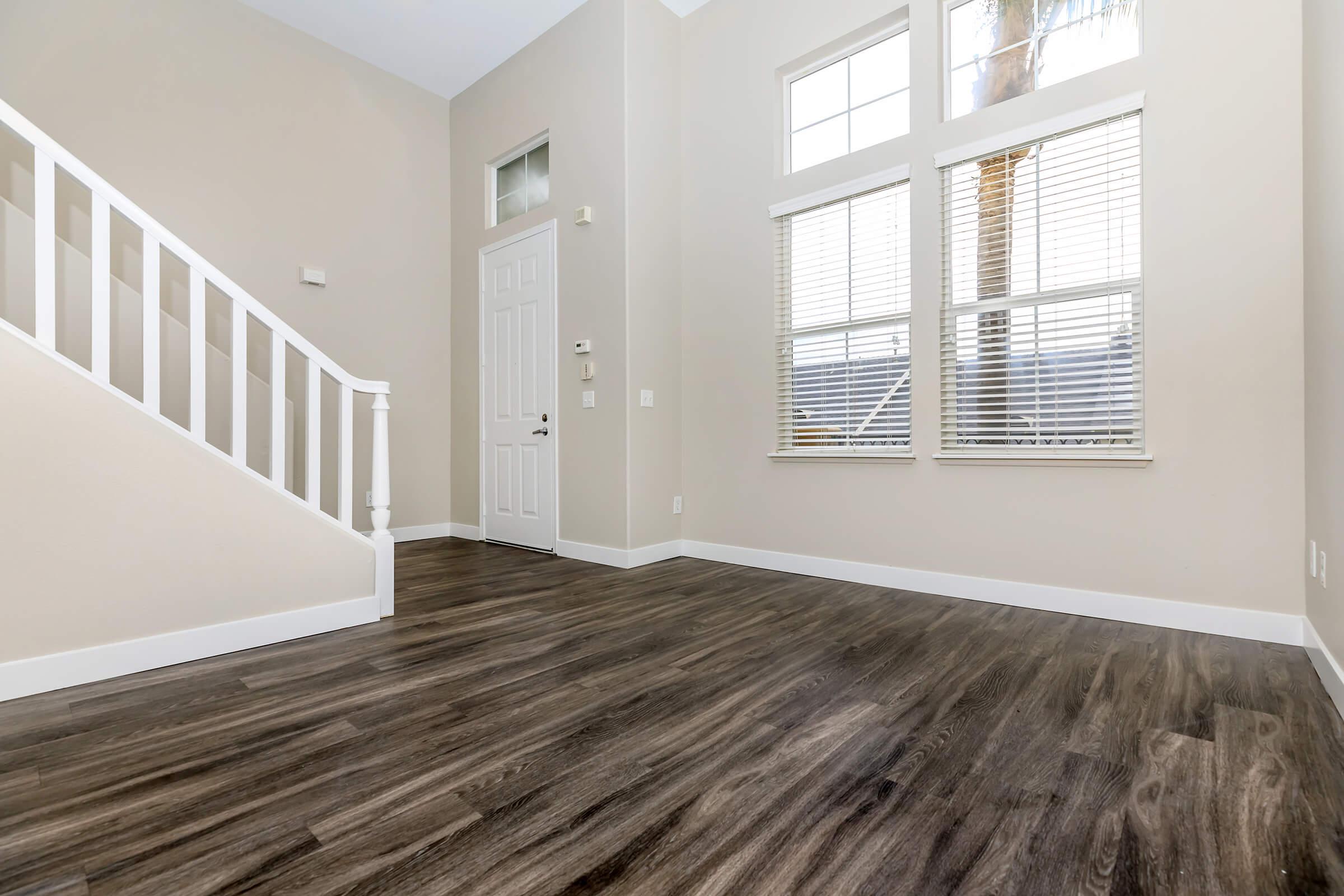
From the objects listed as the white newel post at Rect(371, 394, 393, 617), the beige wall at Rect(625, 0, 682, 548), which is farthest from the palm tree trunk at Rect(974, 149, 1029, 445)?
the white newel post at Rect(371, 394, 393, 617)

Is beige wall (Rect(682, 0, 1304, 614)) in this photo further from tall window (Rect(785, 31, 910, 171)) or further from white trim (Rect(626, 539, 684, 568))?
white trim (Rect(626, 539, 684, 568))

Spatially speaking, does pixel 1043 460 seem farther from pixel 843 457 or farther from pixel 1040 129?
pixel 1040 129

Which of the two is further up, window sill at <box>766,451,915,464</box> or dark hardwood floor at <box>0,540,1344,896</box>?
window sill at <box>766,451,915,464</box>

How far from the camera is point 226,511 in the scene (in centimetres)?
241

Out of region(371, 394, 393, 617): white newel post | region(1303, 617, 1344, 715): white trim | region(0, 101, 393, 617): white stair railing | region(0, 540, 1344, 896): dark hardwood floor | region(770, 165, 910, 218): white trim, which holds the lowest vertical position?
region(0, 540, 1344, 896): dark hardwood floor

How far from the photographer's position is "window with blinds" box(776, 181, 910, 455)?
11.4ft

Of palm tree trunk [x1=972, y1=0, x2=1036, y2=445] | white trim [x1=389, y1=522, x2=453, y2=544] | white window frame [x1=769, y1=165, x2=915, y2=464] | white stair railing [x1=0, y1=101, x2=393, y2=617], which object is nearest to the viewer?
white stair railing [x1=0, y1=101, x2=393, y2=617]

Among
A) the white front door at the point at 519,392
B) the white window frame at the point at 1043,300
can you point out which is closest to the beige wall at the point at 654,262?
the white front door at the point at 519,392

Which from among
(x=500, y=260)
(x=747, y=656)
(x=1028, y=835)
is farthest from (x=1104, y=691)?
(x=500, y=260)

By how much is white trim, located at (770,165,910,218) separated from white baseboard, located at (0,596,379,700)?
3156mm

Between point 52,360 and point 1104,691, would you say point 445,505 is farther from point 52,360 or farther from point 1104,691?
point 1104,691

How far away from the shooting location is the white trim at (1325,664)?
6.05 ft

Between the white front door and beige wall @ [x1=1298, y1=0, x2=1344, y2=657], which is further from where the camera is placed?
the white front door

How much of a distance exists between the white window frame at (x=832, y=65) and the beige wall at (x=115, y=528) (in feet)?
11.2
